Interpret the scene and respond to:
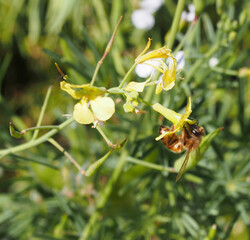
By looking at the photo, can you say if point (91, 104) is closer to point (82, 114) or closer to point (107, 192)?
point (82, 114)

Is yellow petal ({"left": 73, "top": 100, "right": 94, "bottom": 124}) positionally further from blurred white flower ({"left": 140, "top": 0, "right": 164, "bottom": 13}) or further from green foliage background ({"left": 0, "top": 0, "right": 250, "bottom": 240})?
blurred white flower ({"left": 140, "top": 0, "right": 164, "bottom": 13})

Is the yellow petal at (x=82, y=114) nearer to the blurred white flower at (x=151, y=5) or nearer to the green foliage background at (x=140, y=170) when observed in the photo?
the green foliage background at (x=140, y=170)

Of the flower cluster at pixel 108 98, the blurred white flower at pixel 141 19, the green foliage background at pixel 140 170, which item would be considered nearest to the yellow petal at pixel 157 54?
the flower cluster at pixel 108 98

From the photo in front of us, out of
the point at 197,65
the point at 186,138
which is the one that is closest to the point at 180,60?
the point at 197,65

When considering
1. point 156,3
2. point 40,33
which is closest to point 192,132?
point 156,3

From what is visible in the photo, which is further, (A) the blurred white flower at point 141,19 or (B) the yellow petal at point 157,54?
(A) the blurred white flower at point 141,19

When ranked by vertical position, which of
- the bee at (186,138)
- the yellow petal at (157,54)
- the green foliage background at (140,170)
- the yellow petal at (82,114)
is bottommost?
the green foliage background at (140,170)

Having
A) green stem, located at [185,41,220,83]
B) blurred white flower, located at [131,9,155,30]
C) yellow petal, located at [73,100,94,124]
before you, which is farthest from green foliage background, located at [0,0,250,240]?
yellow petal, located at [73,100,94,124]
